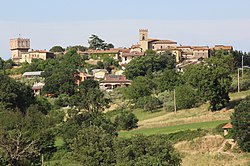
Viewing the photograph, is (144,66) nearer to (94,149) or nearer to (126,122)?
(126,122)

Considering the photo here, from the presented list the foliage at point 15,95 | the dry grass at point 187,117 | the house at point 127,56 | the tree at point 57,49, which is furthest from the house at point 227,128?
the tree at point 57,49

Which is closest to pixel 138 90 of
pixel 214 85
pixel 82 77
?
pixel 214 85

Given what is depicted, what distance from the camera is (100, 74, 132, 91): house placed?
92.4 m

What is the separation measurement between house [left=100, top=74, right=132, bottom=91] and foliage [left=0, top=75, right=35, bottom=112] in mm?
22140

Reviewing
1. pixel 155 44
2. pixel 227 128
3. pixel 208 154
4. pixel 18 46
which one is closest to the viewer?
pixel 208 154

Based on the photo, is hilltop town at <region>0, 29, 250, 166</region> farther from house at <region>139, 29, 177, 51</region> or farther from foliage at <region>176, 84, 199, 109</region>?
house at <region>139, 29, 177, 51</region>

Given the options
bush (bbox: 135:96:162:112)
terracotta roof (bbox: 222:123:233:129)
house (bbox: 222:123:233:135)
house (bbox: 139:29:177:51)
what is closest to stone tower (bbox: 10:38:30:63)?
house (bbox: 139:29:177:51)

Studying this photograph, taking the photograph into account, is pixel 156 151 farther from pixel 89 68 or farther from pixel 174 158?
pixel 89 68

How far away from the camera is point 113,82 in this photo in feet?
307

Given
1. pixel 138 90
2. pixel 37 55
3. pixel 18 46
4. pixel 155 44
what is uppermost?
pixel 18 46

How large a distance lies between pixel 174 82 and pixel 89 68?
36557mm

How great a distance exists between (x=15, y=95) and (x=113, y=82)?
1115 inches

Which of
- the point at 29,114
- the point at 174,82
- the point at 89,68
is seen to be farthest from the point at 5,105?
the point at 89,68

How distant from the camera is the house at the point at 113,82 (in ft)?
303
